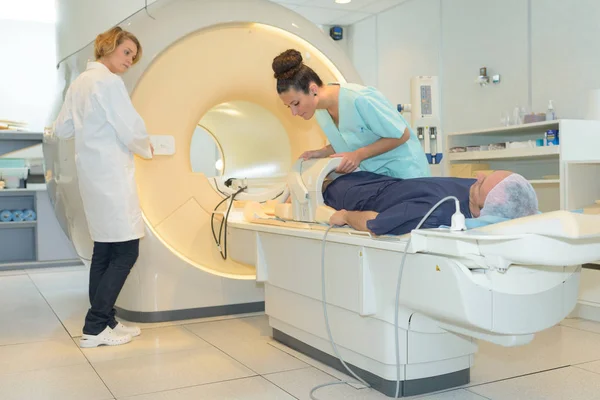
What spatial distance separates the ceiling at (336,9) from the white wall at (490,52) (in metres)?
0.15

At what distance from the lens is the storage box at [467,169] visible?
14.3 feet

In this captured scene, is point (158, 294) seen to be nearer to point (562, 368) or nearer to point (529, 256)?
point (562, 368)

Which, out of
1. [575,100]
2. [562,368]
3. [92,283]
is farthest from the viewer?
[575,100]

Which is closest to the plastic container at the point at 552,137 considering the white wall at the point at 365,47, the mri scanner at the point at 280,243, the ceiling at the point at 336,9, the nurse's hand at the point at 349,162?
the mri scanner at the point at 280,243

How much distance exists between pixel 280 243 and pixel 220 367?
1.74 ft

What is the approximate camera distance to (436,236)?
158 cm

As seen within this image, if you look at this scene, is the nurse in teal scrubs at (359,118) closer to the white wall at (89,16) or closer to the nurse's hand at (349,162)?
the nurse's hand at (349,162)

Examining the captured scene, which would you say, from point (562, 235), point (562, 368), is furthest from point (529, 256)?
point (562, 368)

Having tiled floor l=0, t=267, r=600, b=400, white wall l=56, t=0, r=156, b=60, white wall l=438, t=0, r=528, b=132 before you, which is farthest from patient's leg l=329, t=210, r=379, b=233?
white wall l=438, t=0, r=528, b=132

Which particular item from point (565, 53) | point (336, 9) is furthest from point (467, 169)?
point (336, 9)

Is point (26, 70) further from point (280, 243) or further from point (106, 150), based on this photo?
point (280, 243)

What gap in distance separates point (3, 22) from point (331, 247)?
5744 millimetres

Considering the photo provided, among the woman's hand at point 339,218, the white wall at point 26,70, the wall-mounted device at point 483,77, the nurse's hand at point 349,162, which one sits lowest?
the woman's hand at point 339,218

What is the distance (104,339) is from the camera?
8.60 ft
